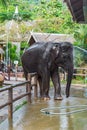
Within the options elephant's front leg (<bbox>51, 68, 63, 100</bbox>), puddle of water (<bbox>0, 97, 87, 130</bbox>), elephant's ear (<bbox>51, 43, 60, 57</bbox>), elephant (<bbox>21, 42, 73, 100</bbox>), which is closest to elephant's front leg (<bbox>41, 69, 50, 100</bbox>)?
elephant (<bbox>21, 42, 73, 100</bbox>)

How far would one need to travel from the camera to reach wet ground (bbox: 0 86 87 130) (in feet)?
25.8

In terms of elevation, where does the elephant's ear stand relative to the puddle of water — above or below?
above

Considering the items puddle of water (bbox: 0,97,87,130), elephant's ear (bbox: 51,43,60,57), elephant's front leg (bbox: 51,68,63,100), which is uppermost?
elephant's ear (bbox: 51,43,60,57)

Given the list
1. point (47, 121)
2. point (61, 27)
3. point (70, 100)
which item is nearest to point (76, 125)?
point (47, 121)

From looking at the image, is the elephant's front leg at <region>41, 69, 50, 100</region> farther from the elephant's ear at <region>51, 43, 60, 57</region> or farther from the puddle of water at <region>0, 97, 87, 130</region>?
the puddle of water at <region>0, 97, 87, 130</region>

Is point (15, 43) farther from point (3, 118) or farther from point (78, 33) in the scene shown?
point (3, 118)

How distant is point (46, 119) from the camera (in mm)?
8734

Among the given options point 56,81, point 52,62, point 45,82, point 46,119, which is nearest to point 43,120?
point 46,119

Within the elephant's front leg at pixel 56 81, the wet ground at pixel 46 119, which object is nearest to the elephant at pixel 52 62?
the elephant's front leg at pixel 56 81

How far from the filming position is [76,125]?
796 centimetres

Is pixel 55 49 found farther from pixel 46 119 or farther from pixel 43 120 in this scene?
pixel 43 120

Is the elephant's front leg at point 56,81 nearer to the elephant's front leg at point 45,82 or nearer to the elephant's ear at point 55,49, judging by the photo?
the elephant's front leg at point 45,82

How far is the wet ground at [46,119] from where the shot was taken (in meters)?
7.85

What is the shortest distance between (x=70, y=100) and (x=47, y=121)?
3.75 m
